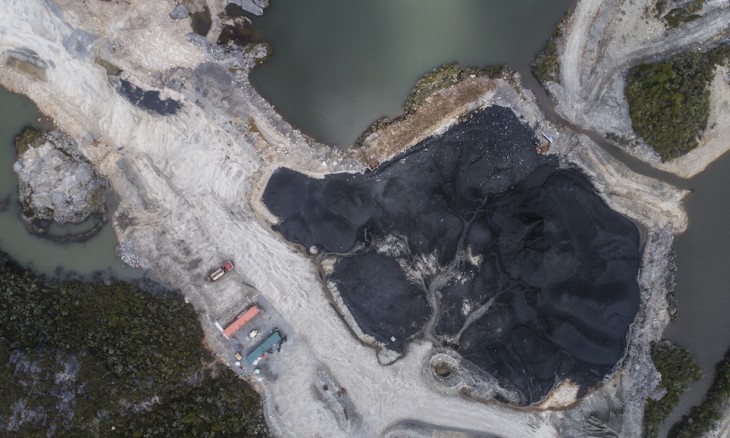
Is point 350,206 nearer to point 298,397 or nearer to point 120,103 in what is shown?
point 298,397

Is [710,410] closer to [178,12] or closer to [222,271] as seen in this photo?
[222,271]

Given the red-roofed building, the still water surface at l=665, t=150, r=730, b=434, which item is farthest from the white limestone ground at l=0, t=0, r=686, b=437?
the still water surface at l=665, t=150, r=730, b=434

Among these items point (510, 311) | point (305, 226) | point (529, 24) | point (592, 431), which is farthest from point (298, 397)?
point (529, 24)

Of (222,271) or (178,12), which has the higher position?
(178,12)

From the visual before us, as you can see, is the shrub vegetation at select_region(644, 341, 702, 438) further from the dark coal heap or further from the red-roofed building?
the red-roofed building

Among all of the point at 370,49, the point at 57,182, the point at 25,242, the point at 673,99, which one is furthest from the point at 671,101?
the point at 25,242
